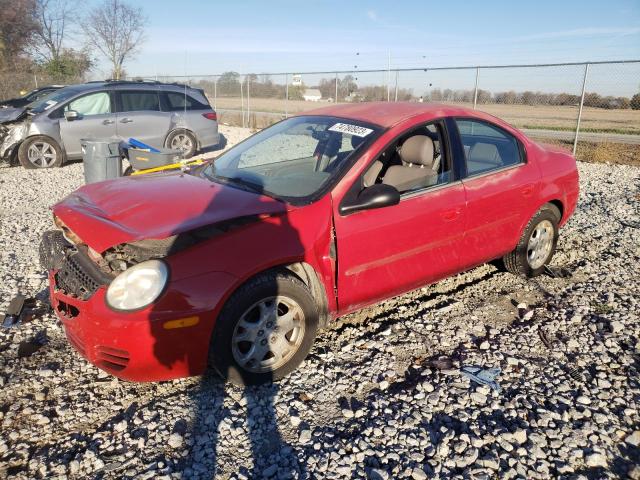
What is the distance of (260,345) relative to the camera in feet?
10.1

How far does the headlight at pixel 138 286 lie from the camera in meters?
2.67

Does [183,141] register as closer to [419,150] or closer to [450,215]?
[419,150]

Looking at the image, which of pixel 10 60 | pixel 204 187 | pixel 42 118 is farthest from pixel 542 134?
pixel 10 60

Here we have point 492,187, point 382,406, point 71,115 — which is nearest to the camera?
point 382,406

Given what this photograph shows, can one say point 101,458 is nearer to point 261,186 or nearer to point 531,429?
point 261,186

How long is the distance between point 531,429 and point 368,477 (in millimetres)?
1020

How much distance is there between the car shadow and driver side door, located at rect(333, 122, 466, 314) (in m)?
0.46

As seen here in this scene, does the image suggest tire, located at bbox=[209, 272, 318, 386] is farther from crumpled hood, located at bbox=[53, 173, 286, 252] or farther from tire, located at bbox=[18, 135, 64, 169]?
tire, located at bbox=[18, 135, 64, 169]

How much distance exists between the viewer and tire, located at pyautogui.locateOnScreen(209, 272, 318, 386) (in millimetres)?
2859

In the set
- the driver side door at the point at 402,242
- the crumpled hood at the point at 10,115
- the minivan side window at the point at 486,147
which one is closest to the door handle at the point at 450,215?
the driver side door at the point at 402,242

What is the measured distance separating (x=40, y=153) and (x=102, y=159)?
17.0ft

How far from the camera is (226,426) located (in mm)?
2758

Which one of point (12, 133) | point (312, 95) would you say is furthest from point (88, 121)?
point (312, 95)

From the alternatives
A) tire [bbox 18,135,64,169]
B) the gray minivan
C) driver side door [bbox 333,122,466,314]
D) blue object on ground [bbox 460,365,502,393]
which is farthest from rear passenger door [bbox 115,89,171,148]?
blue object on ground [bbox 460,365,502,393]
